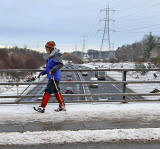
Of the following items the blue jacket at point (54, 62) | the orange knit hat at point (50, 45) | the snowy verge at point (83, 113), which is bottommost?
the snowy verge at point (83, 113)

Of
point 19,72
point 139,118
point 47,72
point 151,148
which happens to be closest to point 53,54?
point 47,72

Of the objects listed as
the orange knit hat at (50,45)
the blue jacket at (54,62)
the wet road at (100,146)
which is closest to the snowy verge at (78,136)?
the wet road at (100,146)

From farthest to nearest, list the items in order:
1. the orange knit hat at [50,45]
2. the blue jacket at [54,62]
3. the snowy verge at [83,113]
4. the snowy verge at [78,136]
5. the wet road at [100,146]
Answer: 1. the orange knit hat at [50,45]
2. the blue jacket at [54,62]
3. the snowy verge at [83,113]
4. the snowy verge at [78,136]
5. the wet road at [100,146]

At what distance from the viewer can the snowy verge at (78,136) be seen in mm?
4160

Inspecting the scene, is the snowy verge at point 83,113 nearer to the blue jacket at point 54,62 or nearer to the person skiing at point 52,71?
the person skiing at point 52,71

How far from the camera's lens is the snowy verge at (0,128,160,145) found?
4160mm

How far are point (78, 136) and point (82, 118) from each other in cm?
121

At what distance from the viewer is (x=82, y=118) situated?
555 cm

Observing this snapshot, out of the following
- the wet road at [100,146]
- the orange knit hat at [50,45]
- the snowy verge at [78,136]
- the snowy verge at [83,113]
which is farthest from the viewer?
the orange knit hat at [50,45]

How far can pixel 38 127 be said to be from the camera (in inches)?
194

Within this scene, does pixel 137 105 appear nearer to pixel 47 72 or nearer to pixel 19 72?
pixel 47 72

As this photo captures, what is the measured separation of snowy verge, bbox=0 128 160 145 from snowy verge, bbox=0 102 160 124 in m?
0.86

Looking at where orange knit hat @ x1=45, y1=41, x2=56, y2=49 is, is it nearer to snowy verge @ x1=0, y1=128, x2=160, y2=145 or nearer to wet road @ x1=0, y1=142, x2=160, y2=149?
snowy verge @ x1=0, y1=128, x2=160, y2=145

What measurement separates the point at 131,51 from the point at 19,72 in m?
112
